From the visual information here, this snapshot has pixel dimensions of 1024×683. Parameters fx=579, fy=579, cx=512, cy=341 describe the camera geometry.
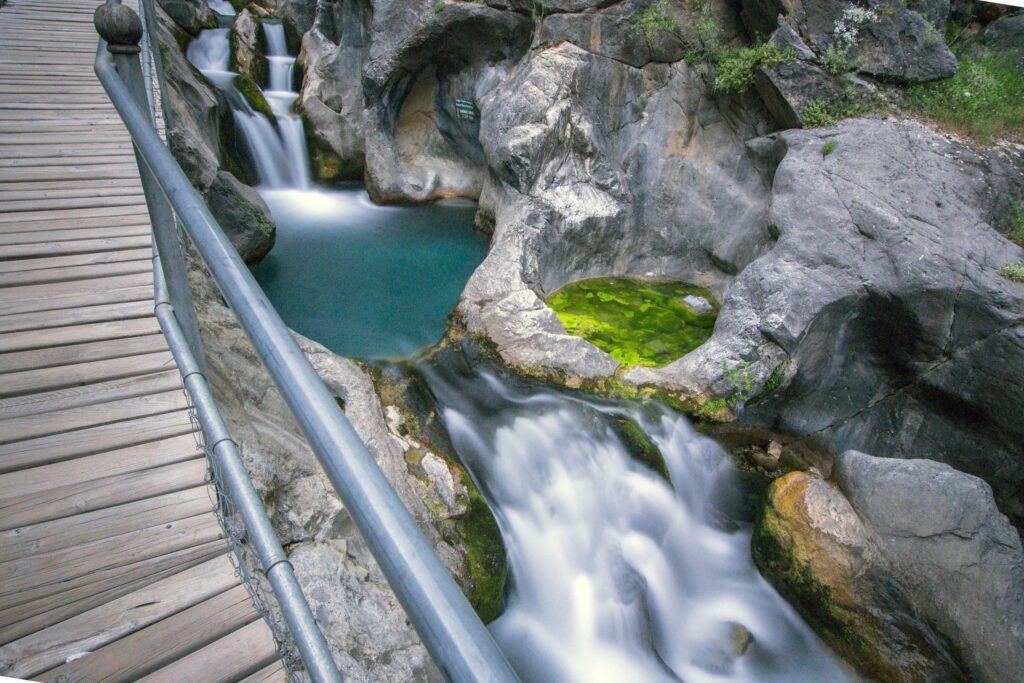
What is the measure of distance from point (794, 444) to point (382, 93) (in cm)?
796

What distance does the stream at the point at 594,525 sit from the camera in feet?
13.9

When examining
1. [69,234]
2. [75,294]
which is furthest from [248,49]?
[75,294]

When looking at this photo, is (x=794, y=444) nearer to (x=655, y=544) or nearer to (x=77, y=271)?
(x=655, y=544)

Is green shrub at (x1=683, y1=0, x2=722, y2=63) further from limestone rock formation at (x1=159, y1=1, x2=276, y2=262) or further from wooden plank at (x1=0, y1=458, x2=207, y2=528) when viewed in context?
wooden plank at (x1=0, y1=458, x2=207, y2=528)

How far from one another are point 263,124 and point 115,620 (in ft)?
31.7

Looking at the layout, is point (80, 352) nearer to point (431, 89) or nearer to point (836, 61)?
point (836, 61)

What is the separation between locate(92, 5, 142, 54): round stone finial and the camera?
1945 mm

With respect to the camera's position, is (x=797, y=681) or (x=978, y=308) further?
(x=978, y=308)

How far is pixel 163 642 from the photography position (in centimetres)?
155

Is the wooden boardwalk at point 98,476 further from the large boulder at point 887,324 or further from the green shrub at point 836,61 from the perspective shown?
the green shrub at point 836,61

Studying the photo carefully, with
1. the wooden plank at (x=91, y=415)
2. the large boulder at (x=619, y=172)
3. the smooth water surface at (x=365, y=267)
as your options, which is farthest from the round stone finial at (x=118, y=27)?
the large boulder at (x=619, y=172)

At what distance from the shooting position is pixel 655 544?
4875 mm

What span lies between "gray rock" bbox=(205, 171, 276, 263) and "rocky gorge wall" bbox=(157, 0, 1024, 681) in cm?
33

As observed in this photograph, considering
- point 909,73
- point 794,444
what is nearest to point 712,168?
point 909,73
